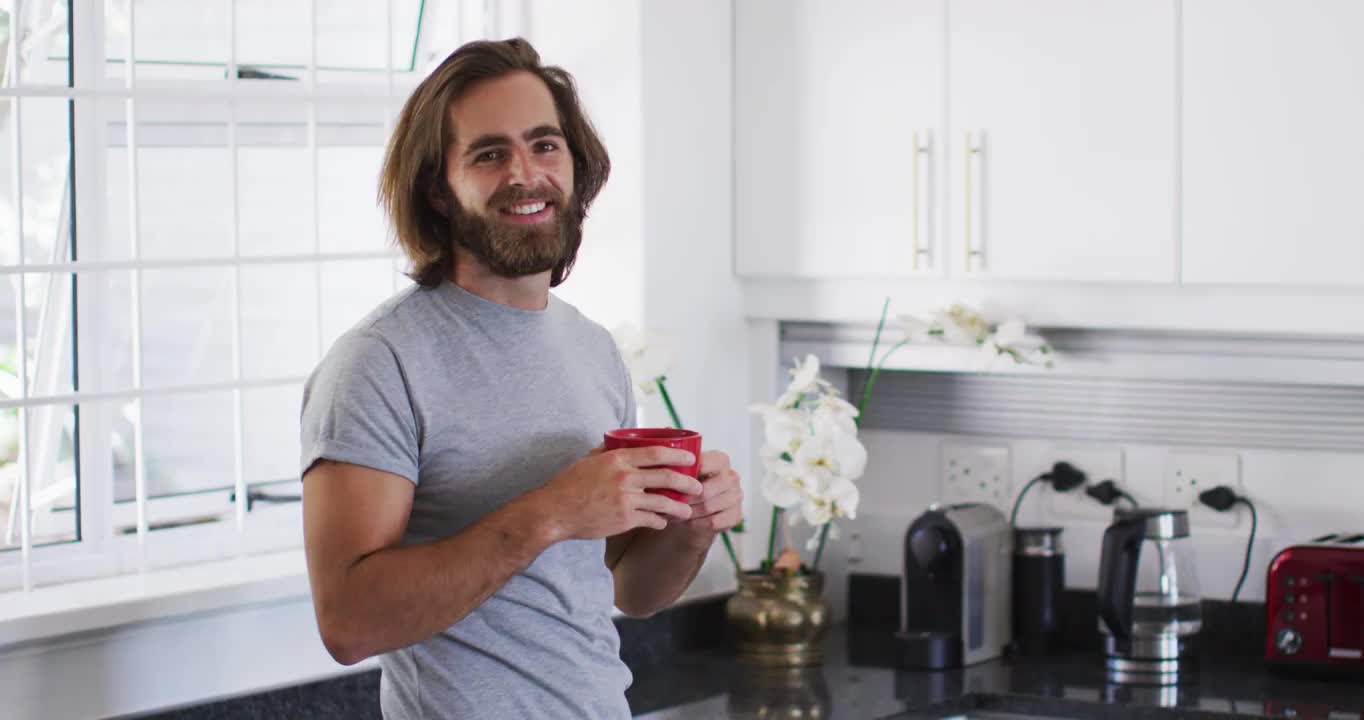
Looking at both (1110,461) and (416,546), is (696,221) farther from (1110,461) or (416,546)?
(416,546)

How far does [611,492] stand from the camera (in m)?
1.52

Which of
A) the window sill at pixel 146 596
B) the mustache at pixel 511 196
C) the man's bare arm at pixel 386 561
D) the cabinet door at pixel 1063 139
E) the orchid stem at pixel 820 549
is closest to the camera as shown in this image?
the man's bare arm at pixel 386 561

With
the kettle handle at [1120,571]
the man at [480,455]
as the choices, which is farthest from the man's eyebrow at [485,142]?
the kettle handle at [1120,571]

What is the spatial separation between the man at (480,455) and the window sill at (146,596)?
0.60m

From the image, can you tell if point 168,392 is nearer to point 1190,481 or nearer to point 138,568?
point 138,568

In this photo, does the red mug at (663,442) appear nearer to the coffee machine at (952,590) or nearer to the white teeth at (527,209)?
the white teeth at (527,209)

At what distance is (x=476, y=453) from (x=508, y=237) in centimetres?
21

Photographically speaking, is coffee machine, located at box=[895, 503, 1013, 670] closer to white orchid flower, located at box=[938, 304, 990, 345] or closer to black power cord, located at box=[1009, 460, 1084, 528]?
black power cord, located at box=[1009, 460, 1084, 528]

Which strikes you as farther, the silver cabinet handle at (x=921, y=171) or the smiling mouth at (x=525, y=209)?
the silver cabinet handle at (x=921, y=171)

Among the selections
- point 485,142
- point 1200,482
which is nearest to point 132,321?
point 485,142

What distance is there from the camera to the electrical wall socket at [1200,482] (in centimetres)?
281

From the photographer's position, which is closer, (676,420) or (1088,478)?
(676,420)

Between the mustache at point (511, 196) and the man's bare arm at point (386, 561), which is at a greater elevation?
the mustache at point (511, 196)

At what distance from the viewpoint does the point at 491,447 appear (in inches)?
63.3
